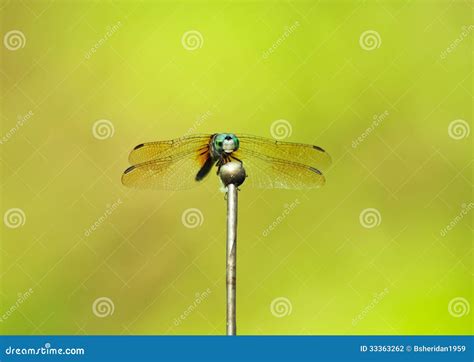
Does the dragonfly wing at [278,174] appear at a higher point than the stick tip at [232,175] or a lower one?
higher

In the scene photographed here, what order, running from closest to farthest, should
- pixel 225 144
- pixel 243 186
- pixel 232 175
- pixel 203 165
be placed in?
pixel 232 175 → pixel 225 144 → pixel 203 165 → pixel 243 186

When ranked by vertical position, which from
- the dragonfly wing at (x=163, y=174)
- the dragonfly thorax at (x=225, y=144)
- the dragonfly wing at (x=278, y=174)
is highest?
the dragonfly wing at (x=278, y=174)

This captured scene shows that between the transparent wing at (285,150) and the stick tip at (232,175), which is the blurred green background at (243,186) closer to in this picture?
the transparent wing at (285,150)

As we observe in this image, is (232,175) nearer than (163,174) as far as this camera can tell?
Yes

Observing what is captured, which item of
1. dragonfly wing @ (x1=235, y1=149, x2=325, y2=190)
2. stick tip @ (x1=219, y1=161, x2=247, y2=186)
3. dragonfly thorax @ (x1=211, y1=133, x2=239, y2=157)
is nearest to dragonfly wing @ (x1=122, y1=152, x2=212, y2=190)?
dragonfly wing @ (x1=235, y1=149, x2=325, y2=190)

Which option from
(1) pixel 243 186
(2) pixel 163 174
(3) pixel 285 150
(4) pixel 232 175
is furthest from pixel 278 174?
(4) pixel 232 175

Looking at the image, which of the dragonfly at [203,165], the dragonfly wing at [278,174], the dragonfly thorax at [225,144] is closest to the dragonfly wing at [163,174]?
the dragonfly at [203,165]

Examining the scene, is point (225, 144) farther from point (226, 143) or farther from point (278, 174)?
point (278, 174)
